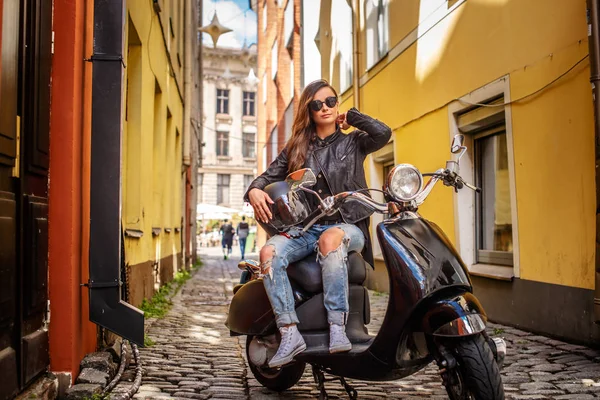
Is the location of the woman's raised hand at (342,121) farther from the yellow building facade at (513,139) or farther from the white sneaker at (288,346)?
the yellow building facade at (513,139)

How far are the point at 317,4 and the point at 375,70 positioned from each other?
17.0ft

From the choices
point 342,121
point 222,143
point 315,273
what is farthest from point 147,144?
point 222,143

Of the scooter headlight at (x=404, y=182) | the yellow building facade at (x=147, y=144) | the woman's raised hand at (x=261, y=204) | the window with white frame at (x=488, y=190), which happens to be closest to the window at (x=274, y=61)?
the yellow building facade at (x=147, y=144)

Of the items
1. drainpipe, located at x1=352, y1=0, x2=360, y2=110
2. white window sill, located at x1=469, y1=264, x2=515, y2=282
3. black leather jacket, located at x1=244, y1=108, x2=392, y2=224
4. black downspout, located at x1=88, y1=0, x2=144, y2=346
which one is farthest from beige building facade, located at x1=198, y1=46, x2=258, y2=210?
black leather jacket, located at x1=244, y1=108, x2=392, y2=224

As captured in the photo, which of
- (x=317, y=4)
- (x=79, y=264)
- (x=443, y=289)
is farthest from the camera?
(x=317, y=4)

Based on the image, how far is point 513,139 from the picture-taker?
706 centimetres

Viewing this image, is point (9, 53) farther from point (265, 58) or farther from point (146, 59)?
point (265, 58)

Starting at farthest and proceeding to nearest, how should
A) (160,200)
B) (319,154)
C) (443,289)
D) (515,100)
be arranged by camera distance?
(160,200), (515,100), (319,154), (443,289)

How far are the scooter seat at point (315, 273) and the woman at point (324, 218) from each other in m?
0.05

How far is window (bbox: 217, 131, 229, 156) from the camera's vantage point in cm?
Result: 5478

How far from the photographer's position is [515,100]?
6.98 metres

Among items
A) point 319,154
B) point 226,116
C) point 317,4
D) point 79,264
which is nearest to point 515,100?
point 319,154

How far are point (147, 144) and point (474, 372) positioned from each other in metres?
6.54

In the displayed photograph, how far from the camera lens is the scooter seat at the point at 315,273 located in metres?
3.60
